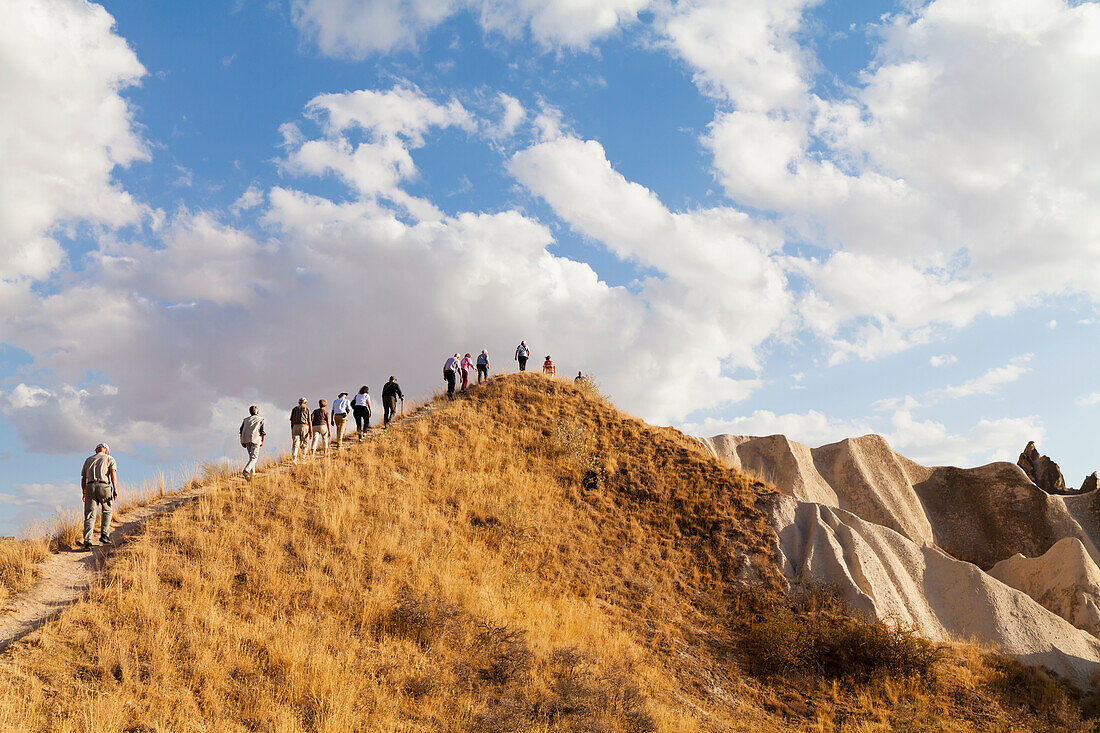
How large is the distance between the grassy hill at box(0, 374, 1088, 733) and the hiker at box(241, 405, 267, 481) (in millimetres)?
732

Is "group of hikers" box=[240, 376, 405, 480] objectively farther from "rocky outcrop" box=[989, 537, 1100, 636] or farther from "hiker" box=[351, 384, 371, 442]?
"rocky outcrop" box=[989, 537, 1100, 636]

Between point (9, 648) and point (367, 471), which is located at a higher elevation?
point (367, 471)

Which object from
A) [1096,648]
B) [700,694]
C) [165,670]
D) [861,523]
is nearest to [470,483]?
[700,694]

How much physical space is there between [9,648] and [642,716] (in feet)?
32.6

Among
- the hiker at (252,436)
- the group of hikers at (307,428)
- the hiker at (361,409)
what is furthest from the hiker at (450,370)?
the hiker at (252,436)

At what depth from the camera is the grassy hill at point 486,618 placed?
915 cm

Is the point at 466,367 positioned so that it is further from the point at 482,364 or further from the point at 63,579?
the point at 63,579

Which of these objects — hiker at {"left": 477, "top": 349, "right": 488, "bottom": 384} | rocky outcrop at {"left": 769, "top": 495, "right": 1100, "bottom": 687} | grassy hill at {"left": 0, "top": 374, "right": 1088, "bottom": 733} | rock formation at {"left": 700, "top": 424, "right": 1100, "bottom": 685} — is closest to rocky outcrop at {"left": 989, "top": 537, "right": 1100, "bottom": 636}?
rock formation at {"left": 700, "top": 424, "right": 1100, "bottom": 685}

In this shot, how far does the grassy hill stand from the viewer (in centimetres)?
915

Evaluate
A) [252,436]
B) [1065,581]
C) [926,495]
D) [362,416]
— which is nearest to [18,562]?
[252,436]

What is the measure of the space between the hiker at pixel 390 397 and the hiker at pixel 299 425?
562cm

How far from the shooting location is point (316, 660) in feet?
32.2

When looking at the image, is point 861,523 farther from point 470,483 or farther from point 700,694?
point 470,483

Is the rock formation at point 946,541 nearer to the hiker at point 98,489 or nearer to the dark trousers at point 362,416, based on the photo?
the dark trousers at point 362,416
